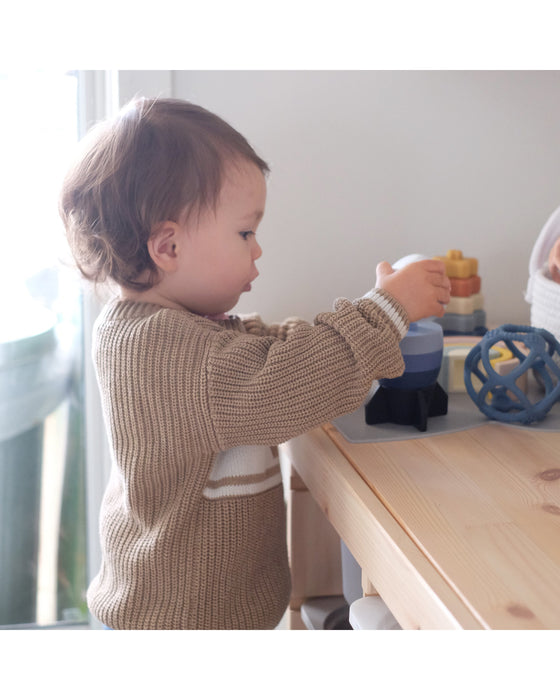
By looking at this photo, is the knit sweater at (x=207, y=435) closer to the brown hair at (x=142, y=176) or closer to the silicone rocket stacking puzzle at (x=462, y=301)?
the brown hair at (x=142, y=176)

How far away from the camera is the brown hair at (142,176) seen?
2.57ft

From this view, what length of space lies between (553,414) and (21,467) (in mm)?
883

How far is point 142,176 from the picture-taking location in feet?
2.56

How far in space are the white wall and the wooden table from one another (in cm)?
40

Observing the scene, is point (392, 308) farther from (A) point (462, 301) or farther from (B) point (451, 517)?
(A) point (462, 301)

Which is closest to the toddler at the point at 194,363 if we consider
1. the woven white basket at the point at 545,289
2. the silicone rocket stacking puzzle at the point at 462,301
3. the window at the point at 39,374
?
the woven white basket at the point at 545,289

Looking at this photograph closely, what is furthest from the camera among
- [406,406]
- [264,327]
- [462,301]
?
[462,301]

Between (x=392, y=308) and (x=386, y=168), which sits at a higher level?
(x=386, y=168)

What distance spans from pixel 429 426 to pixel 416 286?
0.15 metres

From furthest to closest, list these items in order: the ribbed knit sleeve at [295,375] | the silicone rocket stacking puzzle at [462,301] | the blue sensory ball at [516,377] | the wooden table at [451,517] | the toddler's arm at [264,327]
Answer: the silicone rocket stacking puzzle at [462,301] → the toddler's arm at [264,327] → the blue sensory ball at [516,377] → the ribbed knit sleeve at [295,375] → the wooden table at [451,517]

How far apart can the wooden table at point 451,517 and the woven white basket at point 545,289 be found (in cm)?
16

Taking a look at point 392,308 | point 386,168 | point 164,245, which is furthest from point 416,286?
point 386,168

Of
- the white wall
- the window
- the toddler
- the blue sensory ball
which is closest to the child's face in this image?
the toddler
